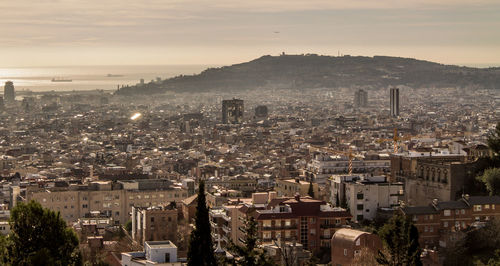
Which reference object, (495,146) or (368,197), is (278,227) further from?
(495,146)

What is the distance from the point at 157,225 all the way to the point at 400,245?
1624cm

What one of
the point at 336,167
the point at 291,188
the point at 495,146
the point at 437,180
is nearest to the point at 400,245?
the point at 437,180

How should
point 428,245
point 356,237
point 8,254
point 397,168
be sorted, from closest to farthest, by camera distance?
point 8,254 → point 356,237 → point 428,245 → point 397,168

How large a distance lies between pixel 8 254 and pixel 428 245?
15561mm

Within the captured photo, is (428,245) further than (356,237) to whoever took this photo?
Yes

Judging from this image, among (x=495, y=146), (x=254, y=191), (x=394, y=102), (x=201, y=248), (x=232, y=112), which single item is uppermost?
(x=495, y=146)

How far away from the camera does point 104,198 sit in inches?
2029

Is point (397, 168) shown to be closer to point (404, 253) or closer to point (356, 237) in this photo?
point (356, 237)

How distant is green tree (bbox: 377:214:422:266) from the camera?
2502 centimetres

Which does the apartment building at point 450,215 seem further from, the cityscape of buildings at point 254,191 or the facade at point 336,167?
the facade at point 336,167

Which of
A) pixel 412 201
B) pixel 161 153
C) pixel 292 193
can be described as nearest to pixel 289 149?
pixel 161 153

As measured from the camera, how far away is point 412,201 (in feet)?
130

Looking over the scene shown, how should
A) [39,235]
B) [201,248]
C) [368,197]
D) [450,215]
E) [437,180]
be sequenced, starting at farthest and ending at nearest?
1. [437,180]
2. [368,197]
3. [450,215]
4. [201,248]
5. [39,235]

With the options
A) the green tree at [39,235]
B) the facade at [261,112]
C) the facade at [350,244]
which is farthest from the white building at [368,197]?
the facade at [261,112]
